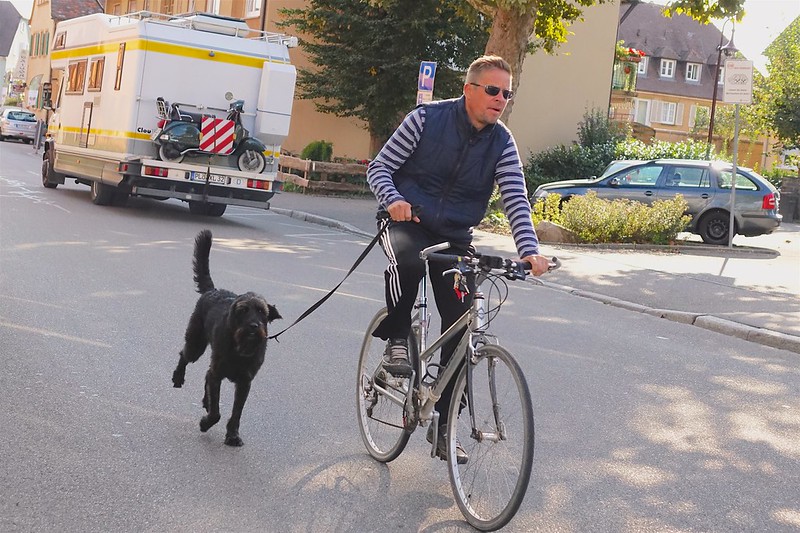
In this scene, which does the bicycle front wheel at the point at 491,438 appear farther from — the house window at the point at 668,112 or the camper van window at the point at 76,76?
the house window at the point at 668,112

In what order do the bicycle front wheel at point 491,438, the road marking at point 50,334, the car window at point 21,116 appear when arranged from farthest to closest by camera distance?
the car window at point 21,116, the road marking at point 50,334, the bicycle front wheel at point 491,438

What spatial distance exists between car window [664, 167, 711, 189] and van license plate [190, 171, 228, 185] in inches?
369

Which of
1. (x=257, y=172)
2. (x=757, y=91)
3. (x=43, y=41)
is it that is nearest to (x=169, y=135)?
(x=257, y=172)

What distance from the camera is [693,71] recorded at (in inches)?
3209

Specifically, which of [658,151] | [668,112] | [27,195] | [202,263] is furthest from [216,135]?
[668,112]

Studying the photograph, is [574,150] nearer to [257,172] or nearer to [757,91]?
[757,91]

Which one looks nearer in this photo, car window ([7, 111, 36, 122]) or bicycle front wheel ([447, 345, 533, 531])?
bicycle front wheel ([447, 345, 533, 531])

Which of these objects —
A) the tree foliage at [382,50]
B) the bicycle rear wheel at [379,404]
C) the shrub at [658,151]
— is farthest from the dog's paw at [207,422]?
the shrub at [658,151]

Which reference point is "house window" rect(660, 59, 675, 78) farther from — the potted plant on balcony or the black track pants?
the black track pants

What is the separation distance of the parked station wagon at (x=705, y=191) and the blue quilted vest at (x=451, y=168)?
57.9 feet

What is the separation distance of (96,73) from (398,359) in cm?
1655

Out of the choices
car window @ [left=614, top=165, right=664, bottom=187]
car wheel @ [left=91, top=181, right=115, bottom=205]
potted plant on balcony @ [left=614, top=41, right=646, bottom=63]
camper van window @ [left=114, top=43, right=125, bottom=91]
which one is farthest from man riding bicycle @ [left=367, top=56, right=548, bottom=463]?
potted plant on balcony @ [left=614, top=41, right=646, bottom=63]

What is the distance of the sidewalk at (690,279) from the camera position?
39.1 feet

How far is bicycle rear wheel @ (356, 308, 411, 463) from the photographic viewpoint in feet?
17.5
